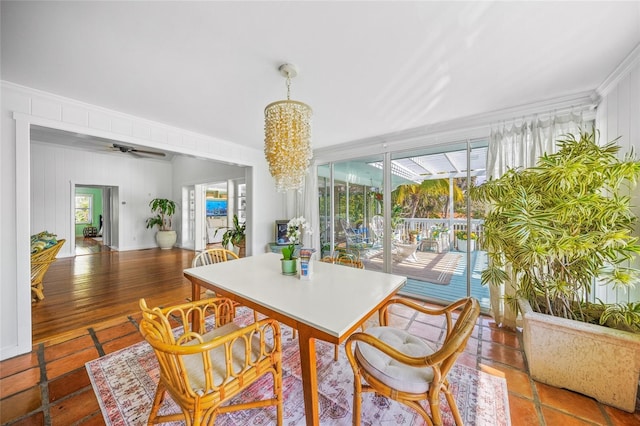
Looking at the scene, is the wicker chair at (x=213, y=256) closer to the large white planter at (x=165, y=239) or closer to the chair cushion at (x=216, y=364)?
the chair cushion at (x=216, y=364)

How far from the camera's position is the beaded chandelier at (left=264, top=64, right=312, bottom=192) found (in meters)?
1.96

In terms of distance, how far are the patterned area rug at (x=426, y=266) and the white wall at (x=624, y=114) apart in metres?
2.04

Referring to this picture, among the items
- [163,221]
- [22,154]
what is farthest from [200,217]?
[22,154]

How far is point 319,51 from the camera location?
5.59ft

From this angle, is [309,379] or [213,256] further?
[213,256]

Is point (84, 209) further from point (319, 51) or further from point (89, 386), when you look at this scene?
point (319, 51)

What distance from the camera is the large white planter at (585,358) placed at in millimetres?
1468

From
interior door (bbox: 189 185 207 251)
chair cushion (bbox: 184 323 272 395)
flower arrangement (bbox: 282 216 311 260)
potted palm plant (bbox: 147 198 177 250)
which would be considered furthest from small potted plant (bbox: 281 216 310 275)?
potted palm plant (bbox: 147 198 177 250)

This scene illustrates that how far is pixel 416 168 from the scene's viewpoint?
4.69 metres

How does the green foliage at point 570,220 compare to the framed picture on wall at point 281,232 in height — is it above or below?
above

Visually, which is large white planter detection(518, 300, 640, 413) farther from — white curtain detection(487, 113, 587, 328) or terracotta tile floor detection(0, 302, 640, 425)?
white curtain detection(487, 113, 587, 328)

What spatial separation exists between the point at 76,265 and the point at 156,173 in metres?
3.35

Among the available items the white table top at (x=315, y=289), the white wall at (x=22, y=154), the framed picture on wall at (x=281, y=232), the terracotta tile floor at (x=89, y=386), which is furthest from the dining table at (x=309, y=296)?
the framed picture on wall at (x=281, y=232)

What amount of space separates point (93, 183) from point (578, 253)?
918 centimetres
